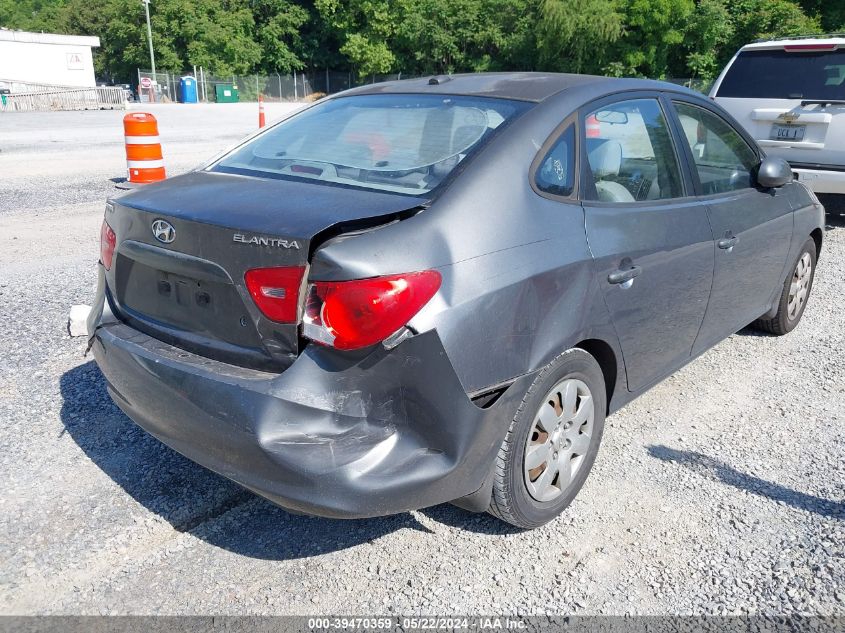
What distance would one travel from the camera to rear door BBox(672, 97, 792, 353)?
375 cm

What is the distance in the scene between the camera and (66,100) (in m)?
36.2

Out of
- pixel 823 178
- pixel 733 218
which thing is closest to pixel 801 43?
pixel 823 178

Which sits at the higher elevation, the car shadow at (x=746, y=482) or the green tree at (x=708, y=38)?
the green tree at (x=708, y=38)

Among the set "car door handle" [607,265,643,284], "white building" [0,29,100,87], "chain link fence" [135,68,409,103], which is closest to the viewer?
"car door handle" [607,265,643,284]

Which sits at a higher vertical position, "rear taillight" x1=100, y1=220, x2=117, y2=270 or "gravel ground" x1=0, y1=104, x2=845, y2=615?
"rear taillight" x1=100, y1=220, x2=117, y2=270

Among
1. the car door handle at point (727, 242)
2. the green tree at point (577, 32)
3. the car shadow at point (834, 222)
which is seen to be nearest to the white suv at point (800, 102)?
the car shadow at point (834, 222)

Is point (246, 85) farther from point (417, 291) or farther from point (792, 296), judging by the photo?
point (417, 291)

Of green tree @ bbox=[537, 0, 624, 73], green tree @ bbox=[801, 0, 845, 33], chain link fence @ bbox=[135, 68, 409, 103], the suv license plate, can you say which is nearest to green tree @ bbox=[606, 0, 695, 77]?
green tree @ bbox=[537, 0, 624, 73]

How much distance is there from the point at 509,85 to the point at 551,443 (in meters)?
1.58

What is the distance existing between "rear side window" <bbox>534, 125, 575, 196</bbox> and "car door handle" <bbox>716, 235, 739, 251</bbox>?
1171 millimetres

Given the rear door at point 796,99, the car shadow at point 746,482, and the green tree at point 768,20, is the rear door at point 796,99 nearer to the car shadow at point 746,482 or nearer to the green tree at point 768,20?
the car shadow at point 746,482

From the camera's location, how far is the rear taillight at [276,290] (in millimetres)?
2314

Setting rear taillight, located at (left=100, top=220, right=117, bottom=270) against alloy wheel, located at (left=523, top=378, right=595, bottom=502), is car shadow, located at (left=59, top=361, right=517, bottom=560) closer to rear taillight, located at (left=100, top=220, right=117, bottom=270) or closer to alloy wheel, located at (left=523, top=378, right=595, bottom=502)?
alloy wheel, located at (left=523, top=378, right=595, bottom=502)

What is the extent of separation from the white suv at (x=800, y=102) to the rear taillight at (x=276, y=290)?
22.8ft
